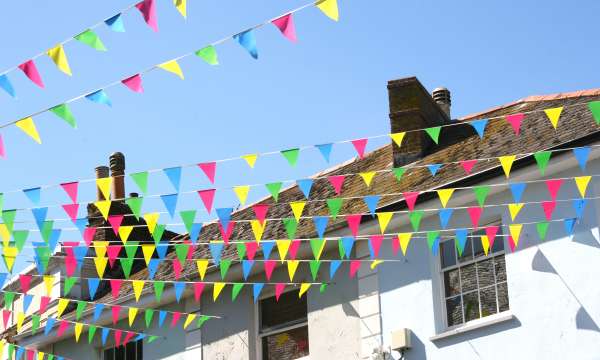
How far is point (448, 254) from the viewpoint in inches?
673

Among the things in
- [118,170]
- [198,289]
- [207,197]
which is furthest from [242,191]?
[118,170]

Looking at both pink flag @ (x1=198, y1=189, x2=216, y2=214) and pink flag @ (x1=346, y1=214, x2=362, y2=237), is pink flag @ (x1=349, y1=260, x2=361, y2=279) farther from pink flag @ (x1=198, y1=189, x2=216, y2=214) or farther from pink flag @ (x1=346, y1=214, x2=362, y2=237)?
pink flag @ (x1=198, y1=189, x2=216, y2=214)

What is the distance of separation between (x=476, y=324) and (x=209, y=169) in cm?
403

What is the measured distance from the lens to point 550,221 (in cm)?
1571

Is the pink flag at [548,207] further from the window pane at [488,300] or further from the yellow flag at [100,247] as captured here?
the yellow flag at [100,247]

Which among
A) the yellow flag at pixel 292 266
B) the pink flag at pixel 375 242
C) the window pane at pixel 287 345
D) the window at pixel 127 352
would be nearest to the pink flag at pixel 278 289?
the window pane at pixel 287 345

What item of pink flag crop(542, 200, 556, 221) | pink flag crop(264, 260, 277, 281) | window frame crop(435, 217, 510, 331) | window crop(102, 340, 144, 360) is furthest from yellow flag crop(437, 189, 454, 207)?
window crop(102, 340, 144, 360)

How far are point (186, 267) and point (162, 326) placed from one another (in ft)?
3.26

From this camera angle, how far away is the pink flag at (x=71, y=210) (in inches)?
601

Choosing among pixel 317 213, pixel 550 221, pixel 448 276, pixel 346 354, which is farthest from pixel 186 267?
pixel 550 221

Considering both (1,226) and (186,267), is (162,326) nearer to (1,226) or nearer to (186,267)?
(186,267)

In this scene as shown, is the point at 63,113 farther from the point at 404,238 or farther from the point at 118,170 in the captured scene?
the point at 118,170

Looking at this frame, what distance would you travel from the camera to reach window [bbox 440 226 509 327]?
16328mm

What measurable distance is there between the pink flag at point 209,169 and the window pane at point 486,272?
13.2ft
